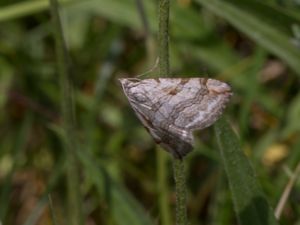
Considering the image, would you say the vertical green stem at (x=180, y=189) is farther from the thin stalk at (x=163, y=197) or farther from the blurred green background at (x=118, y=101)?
the blurred green background at (x=118, y=101)

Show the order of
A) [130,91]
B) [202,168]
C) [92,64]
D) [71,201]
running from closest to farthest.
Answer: [130,91]
[71,201]
[202,168]
[92,64]

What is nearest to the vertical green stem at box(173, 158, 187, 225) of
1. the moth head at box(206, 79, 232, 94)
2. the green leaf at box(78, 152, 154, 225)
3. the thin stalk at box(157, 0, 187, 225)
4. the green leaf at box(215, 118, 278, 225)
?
the thin stalk at box(157, 0, 187, 225)

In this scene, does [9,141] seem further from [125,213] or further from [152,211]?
[125,213]

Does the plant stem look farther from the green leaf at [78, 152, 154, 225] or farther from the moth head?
the green leaf at [78, 152, 154, 225]

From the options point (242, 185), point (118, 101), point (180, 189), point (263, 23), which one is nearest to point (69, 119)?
point (242, 185)

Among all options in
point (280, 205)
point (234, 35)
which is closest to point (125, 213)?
point (280, 205)

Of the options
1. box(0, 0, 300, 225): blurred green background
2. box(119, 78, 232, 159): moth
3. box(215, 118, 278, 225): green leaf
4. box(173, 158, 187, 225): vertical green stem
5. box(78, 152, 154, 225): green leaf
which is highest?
box(119, 78, 232, 159): moth
